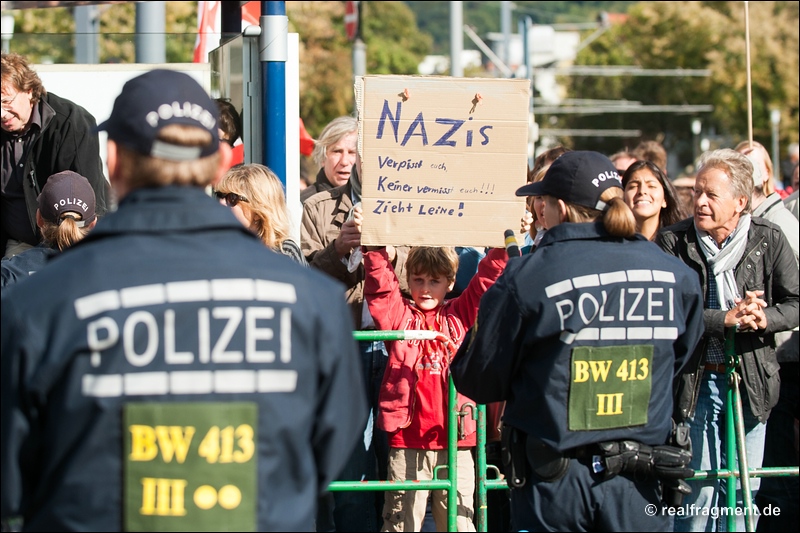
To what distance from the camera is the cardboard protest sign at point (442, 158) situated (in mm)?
5418

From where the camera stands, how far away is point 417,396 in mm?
5539


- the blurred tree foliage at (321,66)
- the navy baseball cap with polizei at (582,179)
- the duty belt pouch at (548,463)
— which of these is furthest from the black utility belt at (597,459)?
the blurred tree foliage at (321,66)

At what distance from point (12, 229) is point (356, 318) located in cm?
205

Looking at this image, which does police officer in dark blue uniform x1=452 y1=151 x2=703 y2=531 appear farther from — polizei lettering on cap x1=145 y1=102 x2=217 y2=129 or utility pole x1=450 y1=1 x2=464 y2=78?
utility pole x1=450 y1=1 x2=464 y2=78

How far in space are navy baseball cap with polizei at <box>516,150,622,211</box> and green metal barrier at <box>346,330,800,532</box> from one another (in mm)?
1385

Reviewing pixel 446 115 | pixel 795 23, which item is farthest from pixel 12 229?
pixel 795 23

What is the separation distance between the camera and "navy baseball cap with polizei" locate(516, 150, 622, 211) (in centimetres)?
398

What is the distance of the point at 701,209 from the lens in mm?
5652

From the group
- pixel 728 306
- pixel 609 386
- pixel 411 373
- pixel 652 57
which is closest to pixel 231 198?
pixel 411 373

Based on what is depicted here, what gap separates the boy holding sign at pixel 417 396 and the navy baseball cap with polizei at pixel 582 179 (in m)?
1.52

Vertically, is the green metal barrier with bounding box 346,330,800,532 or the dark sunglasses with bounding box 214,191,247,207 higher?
the dark sunglasses with bounding box 214,191,247,207

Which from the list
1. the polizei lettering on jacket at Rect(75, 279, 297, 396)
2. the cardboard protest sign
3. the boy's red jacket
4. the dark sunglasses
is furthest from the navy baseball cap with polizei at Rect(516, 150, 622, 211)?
the dark sunglasses

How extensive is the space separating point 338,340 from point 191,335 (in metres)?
0.37

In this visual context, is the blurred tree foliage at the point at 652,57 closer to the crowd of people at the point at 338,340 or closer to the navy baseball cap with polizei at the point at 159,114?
the crowd of people at the point at 338,340
